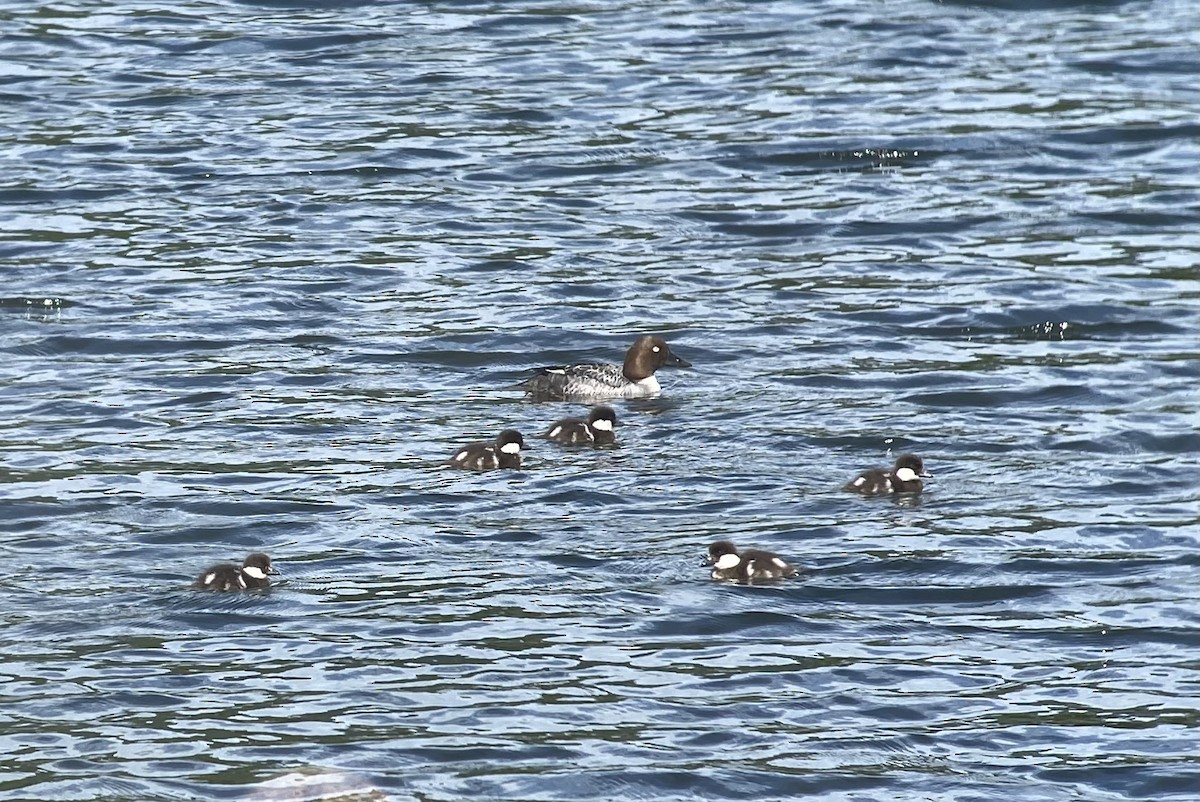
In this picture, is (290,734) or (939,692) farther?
(939,692)

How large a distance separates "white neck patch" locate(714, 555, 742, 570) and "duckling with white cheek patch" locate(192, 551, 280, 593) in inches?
90.9

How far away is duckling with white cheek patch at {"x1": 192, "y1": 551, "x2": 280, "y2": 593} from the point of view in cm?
1190

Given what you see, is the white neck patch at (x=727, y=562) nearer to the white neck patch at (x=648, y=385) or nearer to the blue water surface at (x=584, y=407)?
the blue water surface at (x=584, y=407)

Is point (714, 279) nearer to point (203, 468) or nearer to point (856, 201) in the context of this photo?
point (856, 201)

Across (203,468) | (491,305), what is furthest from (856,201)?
(203,468)

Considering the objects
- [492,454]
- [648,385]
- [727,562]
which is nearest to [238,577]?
[727,562]

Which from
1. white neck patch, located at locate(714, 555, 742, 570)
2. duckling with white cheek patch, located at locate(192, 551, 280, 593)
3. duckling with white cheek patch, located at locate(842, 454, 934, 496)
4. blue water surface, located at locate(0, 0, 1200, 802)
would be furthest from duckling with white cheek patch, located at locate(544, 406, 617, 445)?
duckling with white cheek patch, located at locate(192, 551, 280, 593)

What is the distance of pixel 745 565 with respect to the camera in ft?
40.3

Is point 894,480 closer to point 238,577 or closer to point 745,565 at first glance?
point 745,565

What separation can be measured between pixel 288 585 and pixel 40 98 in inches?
548

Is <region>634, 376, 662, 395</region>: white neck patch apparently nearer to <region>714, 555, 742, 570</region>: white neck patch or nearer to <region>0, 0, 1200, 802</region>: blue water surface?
<region>0, 0, 1200, 802</region>: blue water surface

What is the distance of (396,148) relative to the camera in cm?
2323

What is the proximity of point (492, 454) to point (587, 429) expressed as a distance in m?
1.11

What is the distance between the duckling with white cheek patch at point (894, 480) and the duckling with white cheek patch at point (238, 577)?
145 inches
